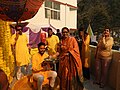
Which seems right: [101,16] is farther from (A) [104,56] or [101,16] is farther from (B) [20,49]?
(A) [104,56]

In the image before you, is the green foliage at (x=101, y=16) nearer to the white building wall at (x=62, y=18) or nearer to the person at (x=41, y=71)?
the white building wall at (x=62, y=18)

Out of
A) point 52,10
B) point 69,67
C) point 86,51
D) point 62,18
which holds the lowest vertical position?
point 69,67

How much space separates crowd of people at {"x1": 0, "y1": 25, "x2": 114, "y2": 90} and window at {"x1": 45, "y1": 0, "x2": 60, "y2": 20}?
12.8 m

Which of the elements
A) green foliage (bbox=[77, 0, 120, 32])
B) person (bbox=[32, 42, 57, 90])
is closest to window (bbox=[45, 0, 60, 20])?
person (bbox=[32, 42, 57, 90])

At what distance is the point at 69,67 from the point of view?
640 centimetres

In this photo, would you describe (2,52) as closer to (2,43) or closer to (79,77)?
(2,43)

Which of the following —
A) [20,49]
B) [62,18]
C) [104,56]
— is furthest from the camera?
[62,18]

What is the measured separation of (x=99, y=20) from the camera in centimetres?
4197

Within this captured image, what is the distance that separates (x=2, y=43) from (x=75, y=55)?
2024 millimetres

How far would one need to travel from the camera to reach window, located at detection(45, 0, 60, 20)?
2130 centimetres

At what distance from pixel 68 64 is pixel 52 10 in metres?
16.8

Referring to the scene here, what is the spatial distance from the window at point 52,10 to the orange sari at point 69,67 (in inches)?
583

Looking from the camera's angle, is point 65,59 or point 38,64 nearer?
point 38,64

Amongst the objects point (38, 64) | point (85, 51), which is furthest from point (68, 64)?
point (85, 51)
